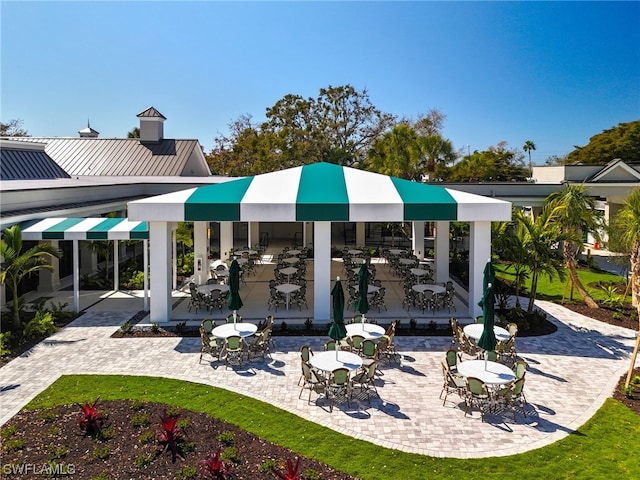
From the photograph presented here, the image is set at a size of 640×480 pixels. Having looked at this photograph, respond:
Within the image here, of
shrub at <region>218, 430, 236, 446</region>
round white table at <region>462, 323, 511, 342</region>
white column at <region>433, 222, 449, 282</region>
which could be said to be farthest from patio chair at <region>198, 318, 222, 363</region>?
white column at <region>433, 222, 449, 282</region>

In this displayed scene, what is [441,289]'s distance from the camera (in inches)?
660

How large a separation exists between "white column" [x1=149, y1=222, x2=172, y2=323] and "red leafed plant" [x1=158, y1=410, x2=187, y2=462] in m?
7.27

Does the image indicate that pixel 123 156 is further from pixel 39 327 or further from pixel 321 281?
pixel 321 281

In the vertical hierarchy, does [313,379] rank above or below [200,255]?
below

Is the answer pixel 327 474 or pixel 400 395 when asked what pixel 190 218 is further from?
pixel 327 474

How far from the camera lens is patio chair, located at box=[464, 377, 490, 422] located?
Result: 9.55 meters

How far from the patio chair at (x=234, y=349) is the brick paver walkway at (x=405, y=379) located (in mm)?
436

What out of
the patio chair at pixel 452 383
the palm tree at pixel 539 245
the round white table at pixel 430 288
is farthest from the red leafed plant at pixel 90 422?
the palm tree at pixel 539 245

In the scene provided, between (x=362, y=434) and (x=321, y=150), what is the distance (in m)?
40.4

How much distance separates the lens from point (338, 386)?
1012cm

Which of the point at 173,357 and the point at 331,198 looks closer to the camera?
the point at 173,357

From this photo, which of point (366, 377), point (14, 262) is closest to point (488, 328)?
point (366, 377)

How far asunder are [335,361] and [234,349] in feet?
9.60

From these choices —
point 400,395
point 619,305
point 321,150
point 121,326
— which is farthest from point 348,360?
point 321,150
